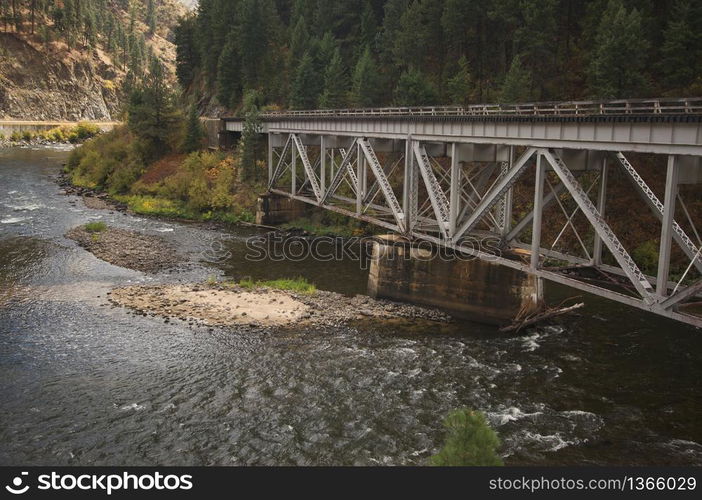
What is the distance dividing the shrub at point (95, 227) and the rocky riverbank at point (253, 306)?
17825mm

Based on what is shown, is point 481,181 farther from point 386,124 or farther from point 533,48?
point 533,48

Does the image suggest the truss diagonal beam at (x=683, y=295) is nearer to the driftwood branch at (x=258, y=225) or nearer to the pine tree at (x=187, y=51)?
the driftwood branch at (x=258, y=225)

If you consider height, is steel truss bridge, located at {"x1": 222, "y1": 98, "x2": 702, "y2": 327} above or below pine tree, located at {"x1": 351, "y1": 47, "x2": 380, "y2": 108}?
below

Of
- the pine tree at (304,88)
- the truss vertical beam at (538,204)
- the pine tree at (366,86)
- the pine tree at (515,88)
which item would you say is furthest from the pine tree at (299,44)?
the truss vertical beam at (538,204)

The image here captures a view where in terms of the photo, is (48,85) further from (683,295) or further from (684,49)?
(683,295)

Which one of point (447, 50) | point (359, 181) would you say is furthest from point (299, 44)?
point (359, 181)

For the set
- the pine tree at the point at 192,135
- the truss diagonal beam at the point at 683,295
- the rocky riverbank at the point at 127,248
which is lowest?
the rocky riverbank at the point at 127,248

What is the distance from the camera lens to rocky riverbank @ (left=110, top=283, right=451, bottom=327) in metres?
32.6

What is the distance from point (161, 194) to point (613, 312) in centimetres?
5055

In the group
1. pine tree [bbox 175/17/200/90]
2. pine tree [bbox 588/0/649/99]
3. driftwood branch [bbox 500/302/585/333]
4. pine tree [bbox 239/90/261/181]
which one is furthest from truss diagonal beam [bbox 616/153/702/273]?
pine tree [bbox 175/17/200/90]

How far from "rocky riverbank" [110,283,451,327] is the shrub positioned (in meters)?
17.8

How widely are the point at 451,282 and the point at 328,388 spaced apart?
38.4 feet

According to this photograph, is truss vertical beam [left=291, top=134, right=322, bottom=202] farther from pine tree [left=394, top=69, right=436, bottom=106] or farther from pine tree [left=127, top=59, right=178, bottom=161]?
pine tree [left=127, top=59, right=178, bottom=161]

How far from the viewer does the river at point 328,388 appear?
67.2ft
